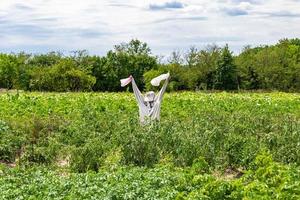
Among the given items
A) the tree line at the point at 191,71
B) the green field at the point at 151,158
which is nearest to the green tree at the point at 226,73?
the tree line at the point at 191,71

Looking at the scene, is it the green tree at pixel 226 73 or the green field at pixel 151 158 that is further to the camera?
the green tree at pixel 226 73

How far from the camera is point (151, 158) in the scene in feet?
42.9

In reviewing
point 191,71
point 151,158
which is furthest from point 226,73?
point 151,158

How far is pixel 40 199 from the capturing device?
8219 millimetres

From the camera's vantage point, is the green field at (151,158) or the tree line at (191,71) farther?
the tree line at (191,71)

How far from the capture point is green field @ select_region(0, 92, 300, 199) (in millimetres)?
8461

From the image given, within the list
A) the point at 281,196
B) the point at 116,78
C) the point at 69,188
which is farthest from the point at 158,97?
the point at 116,78

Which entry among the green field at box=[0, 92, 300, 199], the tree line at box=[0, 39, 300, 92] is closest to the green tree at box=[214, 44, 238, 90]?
the tree line at box=[0, 39, 300, 92]

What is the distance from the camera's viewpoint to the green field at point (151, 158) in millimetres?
8461

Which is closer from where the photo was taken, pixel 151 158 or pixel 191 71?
pixel 151 158

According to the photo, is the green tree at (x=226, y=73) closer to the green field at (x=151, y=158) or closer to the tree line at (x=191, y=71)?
the tree line at (x=191, y=71)

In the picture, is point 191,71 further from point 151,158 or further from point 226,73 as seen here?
point 151,158

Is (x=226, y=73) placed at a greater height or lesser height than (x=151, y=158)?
greater

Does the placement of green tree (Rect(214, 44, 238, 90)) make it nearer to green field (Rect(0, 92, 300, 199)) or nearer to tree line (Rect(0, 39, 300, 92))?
tree line (Rect(0, 39, 300, 92))
